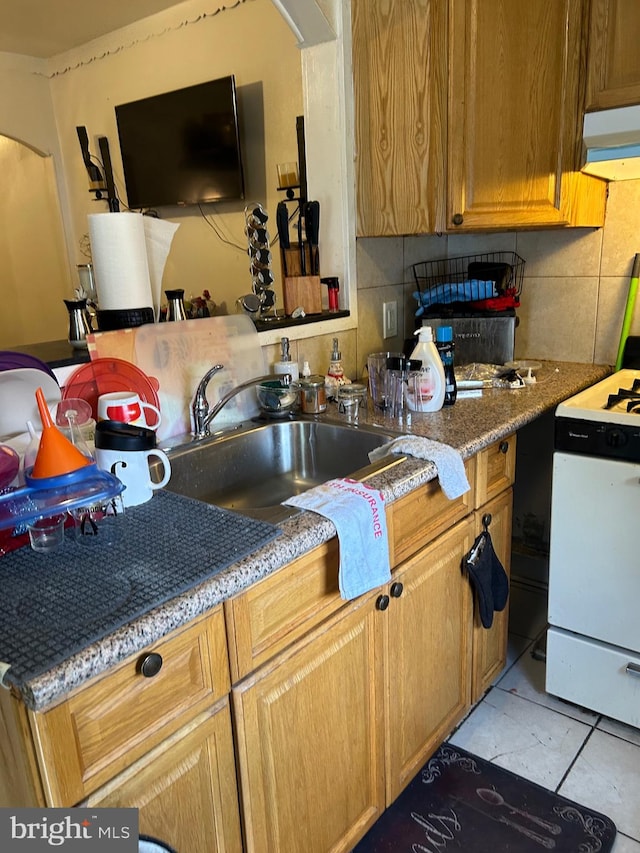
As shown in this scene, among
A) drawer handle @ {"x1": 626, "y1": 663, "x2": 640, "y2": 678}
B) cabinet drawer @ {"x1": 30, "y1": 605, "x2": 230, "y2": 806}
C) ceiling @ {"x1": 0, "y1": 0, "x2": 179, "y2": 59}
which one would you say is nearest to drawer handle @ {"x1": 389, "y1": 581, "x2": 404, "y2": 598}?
cabinet drawer @ {"x1": 30, "y1": 605, "x2": 230, "y2": 806}

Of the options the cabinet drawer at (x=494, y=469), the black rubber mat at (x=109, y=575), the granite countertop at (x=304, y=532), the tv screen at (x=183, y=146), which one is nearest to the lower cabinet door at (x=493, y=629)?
the cabinet drawer at (x=494, y=469)

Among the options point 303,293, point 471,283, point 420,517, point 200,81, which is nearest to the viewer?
point 420,517

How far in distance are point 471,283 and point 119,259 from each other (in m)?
1.19

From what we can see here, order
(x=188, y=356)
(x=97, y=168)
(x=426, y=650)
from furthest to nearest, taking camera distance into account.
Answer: (x=97, y=168) → (x=188, y=356) → (x=426, y=650)

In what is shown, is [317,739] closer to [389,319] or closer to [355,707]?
[355,707]

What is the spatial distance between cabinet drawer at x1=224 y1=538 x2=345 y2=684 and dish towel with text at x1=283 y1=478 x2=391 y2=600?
0.04m

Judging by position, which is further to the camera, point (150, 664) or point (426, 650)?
point (426, 650)

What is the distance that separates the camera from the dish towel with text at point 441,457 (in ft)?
4.40

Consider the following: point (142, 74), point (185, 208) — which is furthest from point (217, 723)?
point (142, 74)

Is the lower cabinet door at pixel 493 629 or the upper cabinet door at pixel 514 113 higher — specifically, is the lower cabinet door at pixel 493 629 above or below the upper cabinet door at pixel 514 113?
below

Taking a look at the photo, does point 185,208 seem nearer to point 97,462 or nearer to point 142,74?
point 142,74

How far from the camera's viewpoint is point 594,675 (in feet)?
5.84

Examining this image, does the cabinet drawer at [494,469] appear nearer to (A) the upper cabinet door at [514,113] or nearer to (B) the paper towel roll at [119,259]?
(A) the upper cabinet door at [514,113]

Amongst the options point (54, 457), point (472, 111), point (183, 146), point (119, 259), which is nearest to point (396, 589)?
point (54, 457)
